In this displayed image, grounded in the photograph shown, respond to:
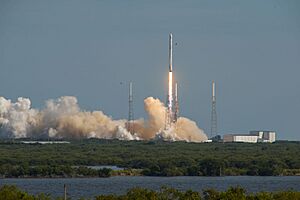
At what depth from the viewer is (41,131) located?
5837 inches

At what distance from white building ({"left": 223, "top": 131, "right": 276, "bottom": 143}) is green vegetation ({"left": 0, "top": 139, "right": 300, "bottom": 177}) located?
82.1 feet

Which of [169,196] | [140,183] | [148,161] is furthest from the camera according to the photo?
[148,161]

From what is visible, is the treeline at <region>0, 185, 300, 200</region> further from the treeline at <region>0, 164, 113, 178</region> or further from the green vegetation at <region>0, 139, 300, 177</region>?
the green vegetation at <region>0, 139, 300, 177</region>

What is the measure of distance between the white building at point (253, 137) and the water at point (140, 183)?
5232 centimetres

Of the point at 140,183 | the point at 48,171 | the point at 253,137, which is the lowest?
the point at 140,183

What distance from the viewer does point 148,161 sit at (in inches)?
4274

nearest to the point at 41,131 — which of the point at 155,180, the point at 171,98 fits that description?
the point at 171,98

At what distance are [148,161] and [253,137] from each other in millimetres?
52716

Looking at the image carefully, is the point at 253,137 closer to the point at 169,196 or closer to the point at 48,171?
the point at 48,171

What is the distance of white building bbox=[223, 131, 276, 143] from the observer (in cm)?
15636

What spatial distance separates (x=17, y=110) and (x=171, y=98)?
26.6 m

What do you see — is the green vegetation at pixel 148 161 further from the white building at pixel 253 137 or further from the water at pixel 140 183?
the white building at pixel 253 137

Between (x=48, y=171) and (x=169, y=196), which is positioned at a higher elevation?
(x=48, y=171)

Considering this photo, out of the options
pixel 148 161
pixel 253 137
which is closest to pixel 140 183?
pixel 148 161
